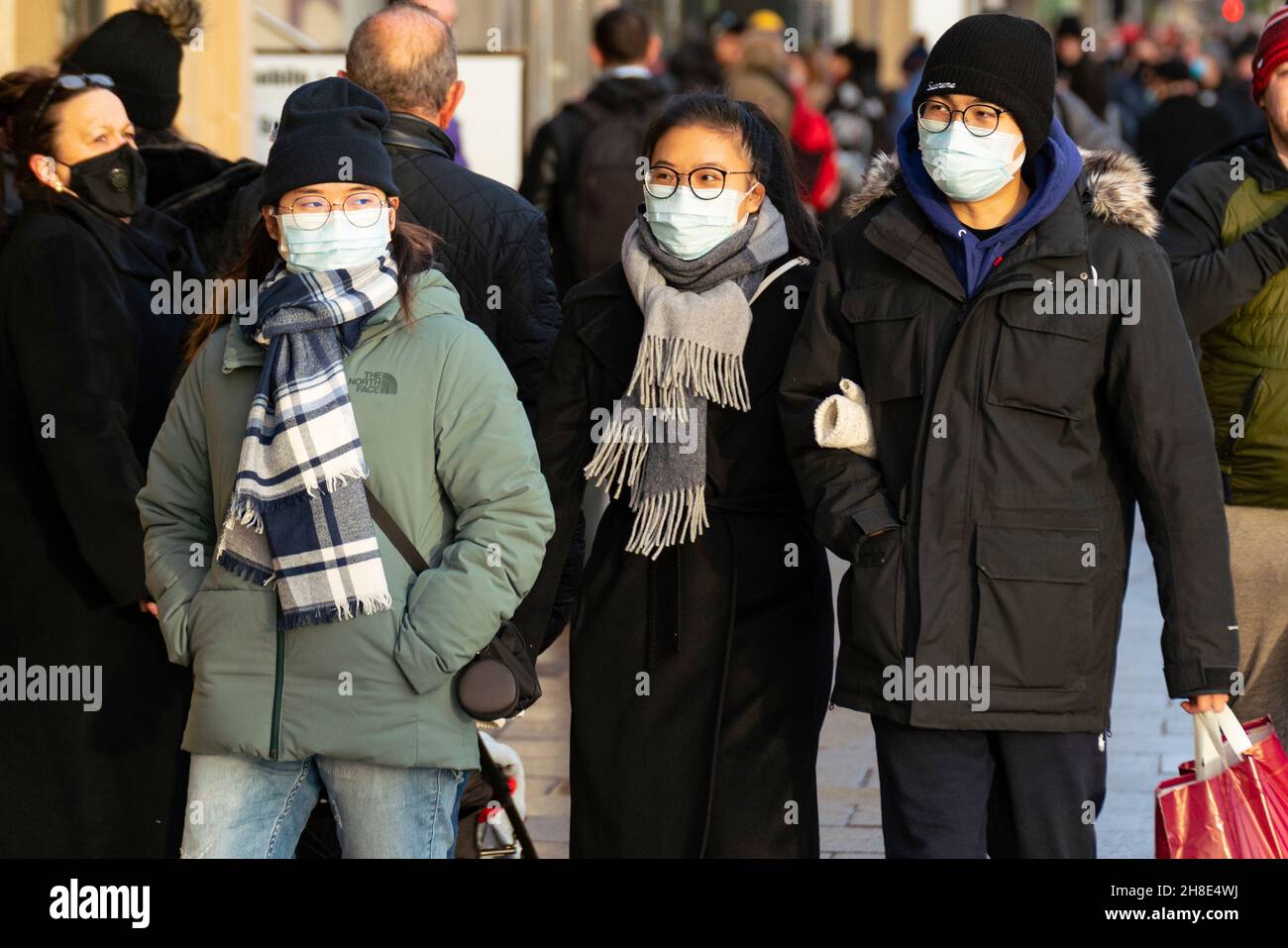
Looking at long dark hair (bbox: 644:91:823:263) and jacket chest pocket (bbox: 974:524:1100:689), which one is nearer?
jacket chest pocket (bbox: 974:524:1100:689)

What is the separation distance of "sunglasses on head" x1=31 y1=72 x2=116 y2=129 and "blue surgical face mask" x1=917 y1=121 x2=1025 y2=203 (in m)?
2.16

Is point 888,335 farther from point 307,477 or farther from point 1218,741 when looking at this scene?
point 307,477

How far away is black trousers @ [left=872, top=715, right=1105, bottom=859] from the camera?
170 inches

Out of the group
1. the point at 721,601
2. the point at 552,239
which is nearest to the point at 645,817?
the point at 721,601

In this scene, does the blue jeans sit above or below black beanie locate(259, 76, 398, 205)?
below

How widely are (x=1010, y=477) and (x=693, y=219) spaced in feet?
3.01

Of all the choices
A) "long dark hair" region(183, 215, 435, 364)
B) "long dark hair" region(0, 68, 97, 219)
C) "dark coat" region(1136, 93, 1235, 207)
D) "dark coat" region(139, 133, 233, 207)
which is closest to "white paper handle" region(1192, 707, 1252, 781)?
"long dark hair" region(183, 215, 435, 364)

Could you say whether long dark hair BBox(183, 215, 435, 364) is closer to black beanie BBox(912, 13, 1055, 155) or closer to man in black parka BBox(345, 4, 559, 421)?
man in black parka BBox(345, 4, 559, 421)

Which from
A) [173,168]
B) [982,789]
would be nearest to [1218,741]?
[982,789]

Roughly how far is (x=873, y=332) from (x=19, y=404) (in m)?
2.01

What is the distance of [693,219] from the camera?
15.3ft

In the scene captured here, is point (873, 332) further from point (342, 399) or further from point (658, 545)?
point (342, 399)

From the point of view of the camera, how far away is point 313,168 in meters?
4.16

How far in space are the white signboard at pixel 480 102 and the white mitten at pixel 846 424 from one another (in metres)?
4.91
